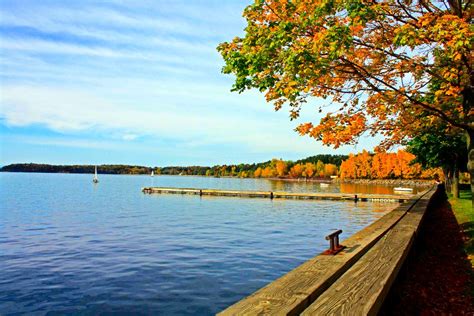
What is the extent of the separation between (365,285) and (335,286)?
1.65ft

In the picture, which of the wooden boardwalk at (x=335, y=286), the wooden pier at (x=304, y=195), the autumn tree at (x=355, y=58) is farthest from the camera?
the wooden pier at (x=304, y=195)

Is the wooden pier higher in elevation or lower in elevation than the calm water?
higher

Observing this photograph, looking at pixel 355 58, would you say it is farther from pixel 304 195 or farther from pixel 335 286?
pixel 304 195

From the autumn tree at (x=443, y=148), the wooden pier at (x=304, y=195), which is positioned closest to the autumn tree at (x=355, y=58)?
the autumn tree at (x=443, y=148)

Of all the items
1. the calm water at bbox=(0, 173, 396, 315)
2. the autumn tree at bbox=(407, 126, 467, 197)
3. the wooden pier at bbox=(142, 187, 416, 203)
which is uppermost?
the autumn tree at bbox=(407, 126, 467, 197)

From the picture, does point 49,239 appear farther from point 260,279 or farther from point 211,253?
point 260,279

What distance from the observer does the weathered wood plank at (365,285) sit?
5.11 meters

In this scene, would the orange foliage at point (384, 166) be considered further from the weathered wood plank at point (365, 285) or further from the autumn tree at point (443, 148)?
the weathered wood plank at point (365, 285)

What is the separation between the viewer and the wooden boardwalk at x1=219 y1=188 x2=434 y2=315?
4945 millimetres

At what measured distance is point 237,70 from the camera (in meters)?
11.6

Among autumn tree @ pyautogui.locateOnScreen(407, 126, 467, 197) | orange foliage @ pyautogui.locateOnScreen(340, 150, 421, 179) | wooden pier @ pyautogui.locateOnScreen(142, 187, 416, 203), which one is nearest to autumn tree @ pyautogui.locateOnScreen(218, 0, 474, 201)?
autumn tree @ pyautogui.locateOnScreen(407, 126, 467, 197)

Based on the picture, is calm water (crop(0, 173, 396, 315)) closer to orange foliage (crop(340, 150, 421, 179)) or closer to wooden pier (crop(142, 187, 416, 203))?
wooden pier (crop(142, 187, 416, 203))

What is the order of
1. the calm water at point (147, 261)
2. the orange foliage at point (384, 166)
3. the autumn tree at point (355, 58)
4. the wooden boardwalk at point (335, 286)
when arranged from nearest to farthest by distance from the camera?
1. the wooden boardwalk at point (335, 286)
2. the autumn tree at point (355, 58)
3. the calm water at point (147, 261)
4. the orange foliage at point (384, 166)

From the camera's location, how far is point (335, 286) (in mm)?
6125
